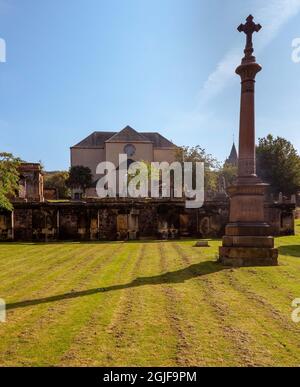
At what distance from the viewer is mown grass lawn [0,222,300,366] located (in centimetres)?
451

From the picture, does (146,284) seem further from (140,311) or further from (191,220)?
(191,220)

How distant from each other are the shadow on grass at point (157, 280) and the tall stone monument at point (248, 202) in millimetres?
927

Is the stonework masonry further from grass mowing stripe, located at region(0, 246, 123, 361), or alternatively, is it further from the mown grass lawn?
grass mowing stripe, located at region(0, 246, 123, 361)

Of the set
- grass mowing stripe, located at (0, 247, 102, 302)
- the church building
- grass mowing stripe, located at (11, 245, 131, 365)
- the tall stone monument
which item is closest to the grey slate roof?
the church building

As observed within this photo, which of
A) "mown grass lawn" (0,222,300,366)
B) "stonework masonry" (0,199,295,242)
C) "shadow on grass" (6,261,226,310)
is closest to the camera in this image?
"mown grass lawn" (0,222,300,366)

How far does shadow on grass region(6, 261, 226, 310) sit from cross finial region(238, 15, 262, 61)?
24.9 ft

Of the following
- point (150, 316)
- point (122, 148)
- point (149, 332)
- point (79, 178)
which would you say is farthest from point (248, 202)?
point (122, 148)

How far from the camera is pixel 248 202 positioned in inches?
472

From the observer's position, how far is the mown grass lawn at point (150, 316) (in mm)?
4512

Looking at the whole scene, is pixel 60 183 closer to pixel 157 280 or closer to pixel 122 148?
pixel 122 148

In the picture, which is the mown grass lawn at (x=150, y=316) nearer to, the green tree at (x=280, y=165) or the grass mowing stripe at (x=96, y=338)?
the grass mowing stripe at (x=96, y=338)
